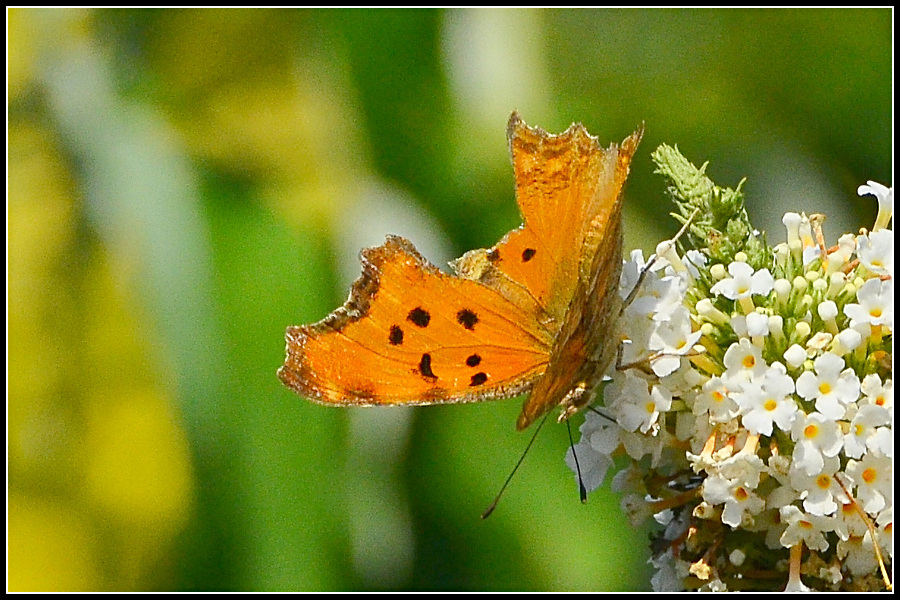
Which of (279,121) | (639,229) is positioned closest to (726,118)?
(639,229)

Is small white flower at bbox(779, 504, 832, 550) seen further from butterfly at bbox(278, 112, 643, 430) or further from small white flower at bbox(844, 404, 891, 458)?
butterfly at bbox(278, 112, 643, 430)

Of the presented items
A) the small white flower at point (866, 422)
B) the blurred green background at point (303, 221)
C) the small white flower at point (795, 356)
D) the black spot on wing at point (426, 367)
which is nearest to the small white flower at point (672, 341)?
the small white flower at point (795, 356)

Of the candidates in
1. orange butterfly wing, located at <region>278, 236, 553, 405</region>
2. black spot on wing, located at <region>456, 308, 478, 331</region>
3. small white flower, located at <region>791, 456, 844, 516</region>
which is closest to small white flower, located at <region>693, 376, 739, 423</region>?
small white flower, located at <region>791, 456, 844, 516</region>

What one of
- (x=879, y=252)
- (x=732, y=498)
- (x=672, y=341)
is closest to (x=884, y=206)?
(x=879, y=252)

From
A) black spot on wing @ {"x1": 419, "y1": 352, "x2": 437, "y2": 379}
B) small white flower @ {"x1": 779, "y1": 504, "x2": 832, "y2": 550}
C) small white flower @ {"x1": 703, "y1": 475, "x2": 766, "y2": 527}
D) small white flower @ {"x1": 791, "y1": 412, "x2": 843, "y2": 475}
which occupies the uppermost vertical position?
black spot on wing @ {"x1": 419, "y1": 352, "x2": 437, "y2": 379}

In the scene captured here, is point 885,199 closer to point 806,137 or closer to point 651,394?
point 651,394

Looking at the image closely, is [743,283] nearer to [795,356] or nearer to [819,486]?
[795,356]

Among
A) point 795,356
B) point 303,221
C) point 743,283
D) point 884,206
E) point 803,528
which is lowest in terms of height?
point 803,528
